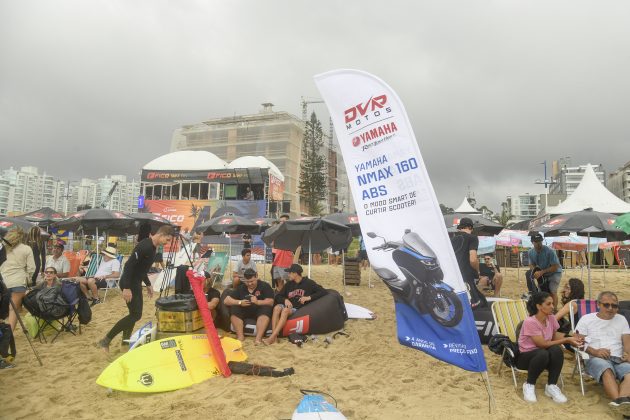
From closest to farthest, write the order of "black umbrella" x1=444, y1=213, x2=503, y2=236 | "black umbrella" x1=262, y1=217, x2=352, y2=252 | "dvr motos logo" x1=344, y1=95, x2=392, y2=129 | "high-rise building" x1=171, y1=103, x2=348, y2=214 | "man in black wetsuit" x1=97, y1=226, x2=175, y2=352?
"dvr motos logo" x1=344, y1=95, x2=392, y2=129 < "man in black wetsuit" x1=97, y1=226, x2=175, y2=352 < "black umbrella" x1=262, y1=217, x2=352, y2=252 < "black umbrella" x1=444, y1=213, x2=503, y2=236 < "high-rise building" x1=171, y1=103, x2=348, y2=214

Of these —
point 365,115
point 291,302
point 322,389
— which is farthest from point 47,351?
point 365,115

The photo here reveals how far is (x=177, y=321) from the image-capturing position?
5625mm

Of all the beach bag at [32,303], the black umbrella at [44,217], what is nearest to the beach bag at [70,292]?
the beach bag at [32,303]

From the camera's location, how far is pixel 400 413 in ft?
12.0

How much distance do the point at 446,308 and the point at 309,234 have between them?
19.6 feet

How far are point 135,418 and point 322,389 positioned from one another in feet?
5.77

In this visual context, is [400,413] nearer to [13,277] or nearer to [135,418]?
[135,418]

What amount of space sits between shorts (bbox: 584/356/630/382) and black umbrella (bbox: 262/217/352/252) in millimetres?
5206

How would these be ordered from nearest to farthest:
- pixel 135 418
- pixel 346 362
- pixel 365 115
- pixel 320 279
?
1. pixel 135 418
2. pixel 365 115
3. pixel 346 362
4. pixel 320 279

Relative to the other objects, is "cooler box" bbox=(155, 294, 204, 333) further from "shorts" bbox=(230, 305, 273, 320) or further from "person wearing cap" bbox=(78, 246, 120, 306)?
"person wearing cap" bbox=(78, 246, 120, 306)

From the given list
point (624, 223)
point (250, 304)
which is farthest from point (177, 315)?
point (624, 223)

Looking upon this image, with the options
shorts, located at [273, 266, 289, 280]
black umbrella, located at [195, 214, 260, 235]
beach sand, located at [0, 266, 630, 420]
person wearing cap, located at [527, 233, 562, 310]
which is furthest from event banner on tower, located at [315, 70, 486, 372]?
black umbrella, located at [195, 214, 260, 235]

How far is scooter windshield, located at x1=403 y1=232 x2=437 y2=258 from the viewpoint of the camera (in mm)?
3477

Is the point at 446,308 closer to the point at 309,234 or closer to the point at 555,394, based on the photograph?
the point at 555,394
